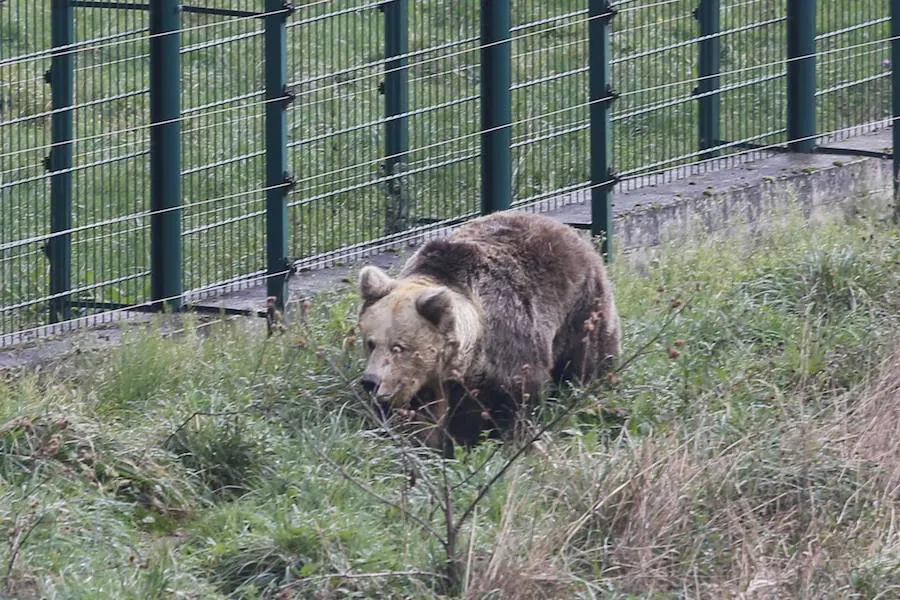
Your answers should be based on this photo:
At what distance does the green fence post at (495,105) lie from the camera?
8922 mm

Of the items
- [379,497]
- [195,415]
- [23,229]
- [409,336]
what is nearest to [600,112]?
[409,336]

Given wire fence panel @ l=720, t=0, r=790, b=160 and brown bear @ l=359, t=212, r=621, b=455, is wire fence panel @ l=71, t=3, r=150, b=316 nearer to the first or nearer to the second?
brown bear @ l=359, t=212, r=621, b=455

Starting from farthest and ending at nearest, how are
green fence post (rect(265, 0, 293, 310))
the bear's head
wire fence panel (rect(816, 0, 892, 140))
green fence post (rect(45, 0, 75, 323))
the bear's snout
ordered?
1. wire fence panel (rect(816, 0, 892, 140))
2. green fence post (rect(45, 0, 75, 323))
3. green fence post (rect(265, 0, 293, 310))
4. the bear's head
5. the bear's snout

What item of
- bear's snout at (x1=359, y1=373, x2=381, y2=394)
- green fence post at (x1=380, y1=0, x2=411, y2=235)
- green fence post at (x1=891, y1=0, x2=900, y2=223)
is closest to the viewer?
bear's snout at (x1=359, y1=373, x2=381, y2=394)

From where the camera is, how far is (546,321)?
7.55 meters

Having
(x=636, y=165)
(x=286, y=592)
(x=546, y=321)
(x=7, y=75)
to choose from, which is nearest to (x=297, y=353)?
(x=546, y=321)

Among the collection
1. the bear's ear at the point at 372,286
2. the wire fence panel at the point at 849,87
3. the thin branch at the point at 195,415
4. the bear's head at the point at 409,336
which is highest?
the wire fence panel at the point at 849,87

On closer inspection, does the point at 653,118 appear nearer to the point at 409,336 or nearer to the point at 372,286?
the point at 372,286

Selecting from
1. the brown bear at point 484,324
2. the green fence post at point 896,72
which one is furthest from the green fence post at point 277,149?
the green fence post at point 896,72

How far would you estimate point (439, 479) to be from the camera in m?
6.38

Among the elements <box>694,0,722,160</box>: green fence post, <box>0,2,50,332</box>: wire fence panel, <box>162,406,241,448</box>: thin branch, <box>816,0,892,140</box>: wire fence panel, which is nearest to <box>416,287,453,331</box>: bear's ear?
<box>162,406,241,448</box>: thin branch

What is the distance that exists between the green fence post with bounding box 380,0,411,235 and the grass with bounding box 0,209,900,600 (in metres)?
1.74

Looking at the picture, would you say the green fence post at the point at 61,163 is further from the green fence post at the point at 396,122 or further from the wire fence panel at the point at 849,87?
the wire fence panel at the point at 849,87

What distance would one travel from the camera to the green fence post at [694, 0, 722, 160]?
11375 mm
